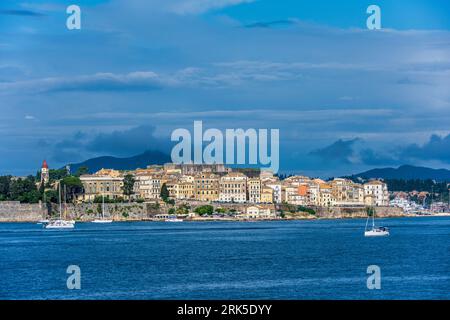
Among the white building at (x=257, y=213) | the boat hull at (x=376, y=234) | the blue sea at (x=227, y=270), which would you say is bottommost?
the blue sea at (x=227, y=270)

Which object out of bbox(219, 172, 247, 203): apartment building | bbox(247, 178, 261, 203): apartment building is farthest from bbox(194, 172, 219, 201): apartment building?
bbox(247, 178, 261, 203): apartment building

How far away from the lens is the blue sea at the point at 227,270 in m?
25.5

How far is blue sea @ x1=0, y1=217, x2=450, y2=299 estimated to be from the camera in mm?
25484

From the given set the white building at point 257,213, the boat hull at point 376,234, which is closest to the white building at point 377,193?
A: the white building at point 257,213

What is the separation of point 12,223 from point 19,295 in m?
71.7

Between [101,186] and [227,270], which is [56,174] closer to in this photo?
[101,186]

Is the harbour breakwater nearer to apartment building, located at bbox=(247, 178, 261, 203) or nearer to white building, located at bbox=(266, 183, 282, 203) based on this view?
apartment building, located at bbox=(247, 178, 261, 203)

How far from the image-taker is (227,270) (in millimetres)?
31609

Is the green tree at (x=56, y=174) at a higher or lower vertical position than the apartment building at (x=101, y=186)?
higher

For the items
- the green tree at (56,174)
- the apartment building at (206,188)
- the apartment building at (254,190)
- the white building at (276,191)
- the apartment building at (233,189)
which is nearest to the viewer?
the apartment building at (233,189)

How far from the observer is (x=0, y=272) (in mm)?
32500

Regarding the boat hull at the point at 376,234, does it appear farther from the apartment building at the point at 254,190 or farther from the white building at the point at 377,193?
the white building at the point at 377,193

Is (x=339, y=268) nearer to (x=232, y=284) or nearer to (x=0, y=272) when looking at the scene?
(x=232, y=284)
